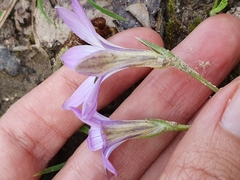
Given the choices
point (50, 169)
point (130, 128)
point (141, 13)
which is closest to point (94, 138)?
point (130, 128)

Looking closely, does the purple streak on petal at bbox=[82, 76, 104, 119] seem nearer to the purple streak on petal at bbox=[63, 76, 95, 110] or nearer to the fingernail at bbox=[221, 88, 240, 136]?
the purple streak on petal at bbox=[63, 76, 95, 110]

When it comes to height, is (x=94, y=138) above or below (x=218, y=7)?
below

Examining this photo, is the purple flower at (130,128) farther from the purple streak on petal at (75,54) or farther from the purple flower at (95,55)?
the purple streak on petal at (75,54)

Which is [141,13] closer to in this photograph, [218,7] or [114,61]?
[218,7]

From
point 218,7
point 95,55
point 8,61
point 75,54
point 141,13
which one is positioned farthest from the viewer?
point 8,61

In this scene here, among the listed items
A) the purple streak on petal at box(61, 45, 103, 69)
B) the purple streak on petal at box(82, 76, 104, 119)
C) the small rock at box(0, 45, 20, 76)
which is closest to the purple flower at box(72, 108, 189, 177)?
the purple streak on petal at box(82, 76, 104, 119)
